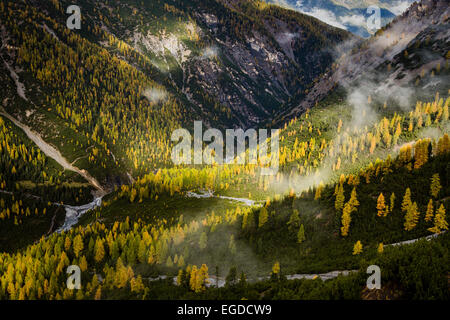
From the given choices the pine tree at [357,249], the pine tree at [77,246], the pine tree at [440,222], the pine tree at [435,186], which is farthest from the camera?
the pine tree at [77,246]

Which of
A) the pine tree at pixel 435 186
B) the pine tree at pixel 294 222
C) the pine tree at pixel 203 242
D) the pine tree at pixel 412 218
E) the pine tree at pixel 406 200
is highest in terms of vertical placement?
the pine tree at pixel 435 186

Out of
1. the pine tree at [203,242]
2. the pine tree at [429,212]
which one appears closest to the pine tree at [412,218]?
the pine tree at [429,212]

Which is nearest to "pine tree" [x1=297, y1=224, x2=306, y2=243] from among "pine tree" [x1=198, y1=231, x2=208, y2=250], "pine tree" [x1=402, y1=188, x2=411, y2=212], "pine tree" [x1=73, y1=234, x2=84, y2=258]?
"pine tree" [x1=402, y1=188, x2=411, y2=212]

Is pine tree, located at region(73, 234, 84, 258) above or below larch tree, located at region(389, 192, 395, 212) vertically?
below

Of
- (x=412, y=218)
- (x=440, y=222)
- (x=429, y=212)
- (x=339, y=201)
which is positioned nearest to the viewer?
(x=440, y=222)

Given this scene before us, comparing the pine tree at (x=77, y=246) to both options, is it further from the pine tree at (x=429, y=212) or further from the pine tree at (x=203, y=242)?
the pine tree at (x=429, y=212)

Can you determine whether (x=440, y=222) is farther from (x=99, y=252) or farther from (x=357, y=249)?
(x=99, y=252)

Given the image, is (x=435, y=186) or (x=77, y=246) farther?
(x=77, y=246)

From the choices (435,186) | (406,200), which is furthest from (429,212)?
(435,186)

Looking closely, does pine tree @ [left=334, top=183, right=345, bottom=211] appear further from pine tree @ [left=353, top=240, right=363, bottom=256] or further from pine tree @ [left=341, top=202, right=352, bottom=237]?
pine tree @ [left=353, top=240, right=363, bottom=256]

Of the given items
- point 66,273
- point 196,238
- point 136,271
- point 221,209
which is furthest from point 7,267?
point 221,209

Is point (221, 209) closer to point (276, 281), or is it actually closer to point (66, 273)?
point (66, 273)
